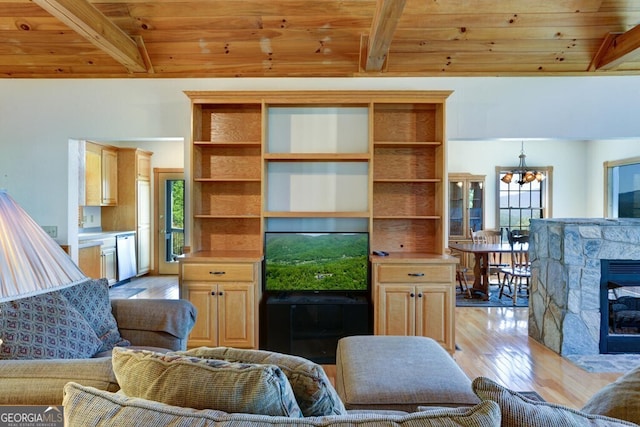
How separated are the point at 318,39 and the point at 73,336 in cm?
297

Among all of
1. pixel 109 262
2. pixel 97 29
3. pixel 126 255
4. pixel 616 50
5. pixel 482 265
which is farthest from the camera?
pixel 126 255

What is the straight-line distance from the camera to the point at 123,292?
5656 millimetres

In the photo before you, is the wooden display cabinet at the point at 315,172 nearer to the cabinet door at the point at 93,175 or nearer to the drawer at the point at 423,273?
the drawer at the point at 423,273

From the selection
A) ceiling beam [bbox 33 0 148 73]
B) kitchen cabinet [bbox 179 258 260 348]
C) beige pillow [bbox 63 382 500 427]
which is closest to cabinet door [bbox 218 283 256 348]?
kitchen cabinet [bbox 179 258 260 348]

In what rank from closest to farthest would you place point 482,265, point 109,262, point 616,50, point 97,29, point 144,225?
point 97,29 < point 616,50 < point 482,265 < point 109,262 < point 144,225

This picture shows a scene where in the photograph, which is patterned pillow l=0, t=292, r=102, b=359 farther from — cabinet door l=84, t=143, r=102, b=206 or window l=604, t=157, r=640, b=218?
window l=604, t=157, r=640, b=218

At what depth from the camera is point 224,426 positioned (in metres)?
0.81

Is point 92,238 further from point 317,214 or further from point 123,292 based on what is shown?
point 317,214

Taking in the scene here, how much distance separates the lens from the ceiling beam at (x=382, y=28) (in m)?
2.49

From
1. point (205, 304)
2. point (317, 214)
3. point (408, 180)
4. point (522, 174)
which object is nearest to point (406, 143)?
point (408, 180)

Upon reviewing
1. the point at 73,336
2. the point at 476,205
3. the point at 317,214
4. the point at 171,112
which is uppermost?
the point at 171,112

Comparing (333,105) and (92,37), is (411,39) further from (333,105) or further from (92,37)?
(92,37)

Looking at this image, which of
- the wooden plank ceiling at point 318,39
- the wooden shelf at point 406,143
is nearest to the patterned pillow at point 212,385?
the wooden plank ceiling at point 318,39

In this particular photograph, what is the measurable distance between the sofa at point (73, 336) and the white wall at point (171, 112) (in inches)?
75.4
